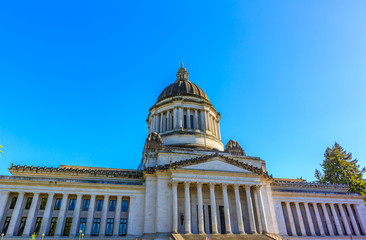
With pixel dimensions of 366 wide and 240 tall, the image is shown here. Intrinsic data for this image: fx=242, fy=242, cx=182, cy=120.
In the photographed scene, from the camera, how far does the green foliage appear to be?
47.9 metres

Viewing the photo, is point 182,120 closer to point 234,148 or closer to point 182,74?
point 234,148

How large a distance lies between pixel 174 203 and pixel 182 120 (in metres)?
20.2

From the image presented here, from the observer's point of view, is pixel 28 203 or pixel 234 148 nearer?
pixel 28 203

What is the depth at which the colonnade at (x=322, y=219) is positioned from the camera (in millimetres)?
38031

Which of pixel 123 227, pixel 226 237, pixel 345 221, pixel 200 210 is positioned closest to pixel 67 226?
pixel 123 227

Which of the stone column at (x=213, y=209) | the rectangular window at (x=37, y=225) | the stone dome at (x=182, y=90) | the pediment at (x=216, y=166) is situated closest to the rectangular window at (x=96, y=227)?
the rectangular window at (x=37, y=225)

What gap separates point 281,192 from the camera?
1553 inches

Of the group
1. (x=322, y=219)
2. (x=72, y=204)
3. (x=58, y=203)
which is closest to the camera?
(x=58, y=203)

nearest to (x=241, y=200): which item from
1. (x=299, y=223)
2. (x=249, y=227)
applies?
(x=249, y=227)

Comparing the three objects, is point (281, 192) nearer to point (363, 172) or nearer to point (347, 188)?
point (347, 188)

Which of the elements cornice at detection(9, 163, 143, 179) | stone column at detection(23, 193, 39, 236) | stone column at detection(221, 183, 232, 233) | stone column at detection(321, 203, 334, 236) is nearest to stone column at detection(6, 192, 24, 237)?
stone column at detection(23, 193, 39, 236)

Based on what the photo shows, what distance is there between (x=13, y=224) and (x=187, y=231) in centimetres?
2099

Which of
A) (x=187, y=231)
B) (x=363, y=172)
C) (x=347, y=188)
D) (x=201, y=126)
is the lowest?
(x=187, y=231)

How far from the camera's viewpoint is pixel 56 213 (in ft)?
102
